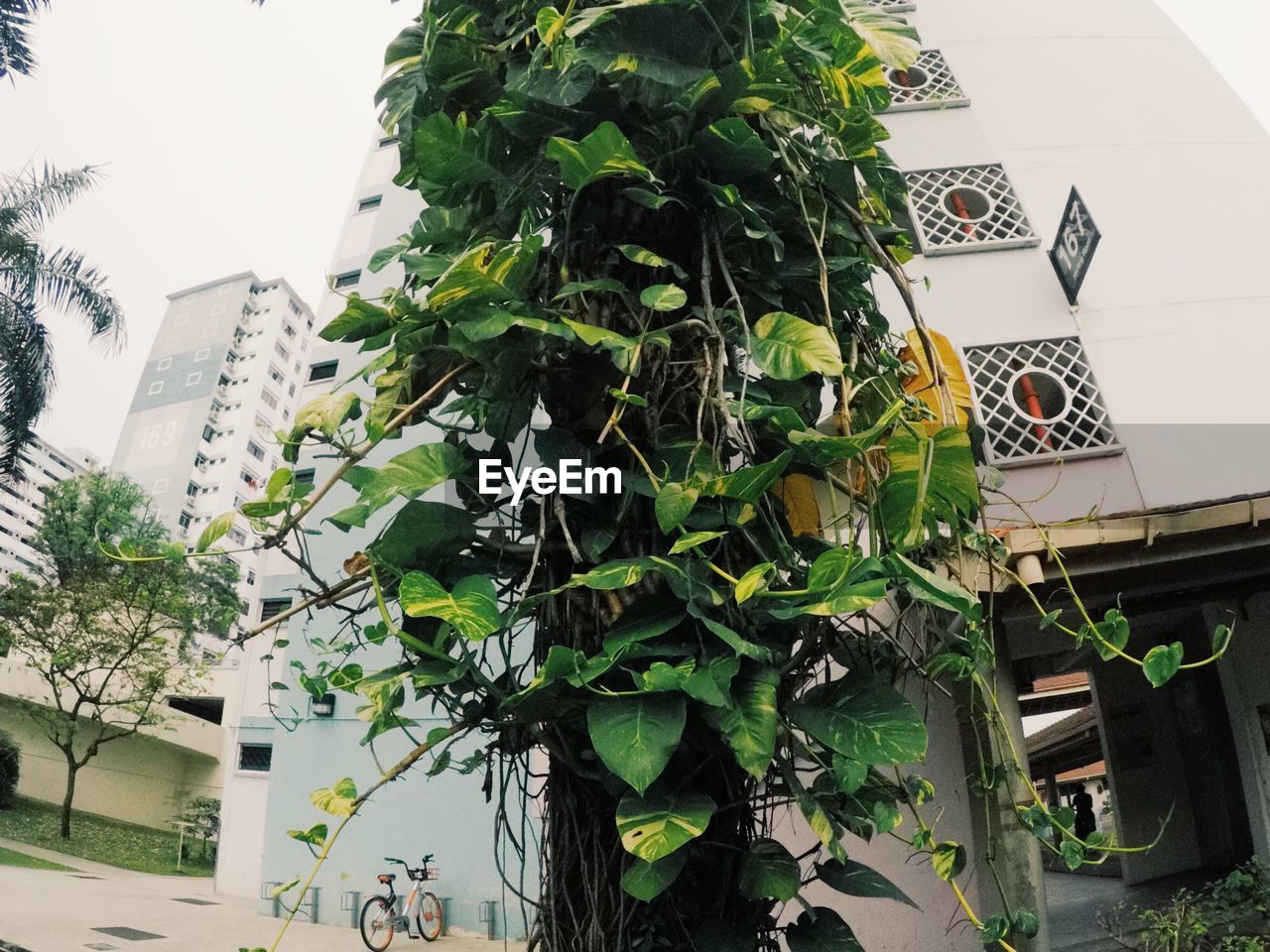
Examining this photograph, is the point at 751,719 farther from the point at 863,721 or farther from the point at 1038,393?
the point at 1038,393

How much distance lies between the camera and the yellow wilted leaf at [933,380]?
1.25m

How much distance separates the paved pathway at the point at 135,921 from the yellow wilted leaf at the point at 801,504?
5648 mm

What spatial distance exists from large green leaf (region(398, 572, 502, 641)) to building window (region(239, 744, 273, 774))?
10252 mm

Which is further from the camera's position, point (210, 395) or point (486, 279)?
point (210, 395)

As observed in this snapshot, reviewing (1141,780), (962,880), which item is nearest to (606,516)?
(962,880)

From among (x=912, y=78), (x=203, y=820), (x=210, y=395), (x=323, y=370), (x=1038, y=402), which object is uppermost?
(x=210, y=395)

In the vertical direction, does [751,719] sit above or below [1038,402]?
below

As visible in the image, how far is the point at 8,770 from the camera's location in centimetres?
1334

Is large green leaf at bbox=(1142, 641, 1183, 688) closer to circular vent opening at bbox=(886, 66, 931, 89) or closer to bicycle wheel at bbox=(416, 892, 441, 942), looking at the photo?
circular vent opening at bbox=(886, 66, 931, 89)

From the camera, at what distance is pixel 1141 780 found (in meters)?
6.50

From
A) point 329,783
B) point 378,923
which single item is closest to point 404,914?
point 378,923

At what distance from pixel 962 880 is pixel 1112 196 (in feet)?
10.8

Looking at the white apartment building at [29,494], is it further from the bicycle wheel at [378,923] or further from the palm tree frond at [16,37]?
the bicycle wheel at [378,923]

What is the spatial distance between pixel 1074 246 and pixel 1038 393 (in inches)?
26.1
